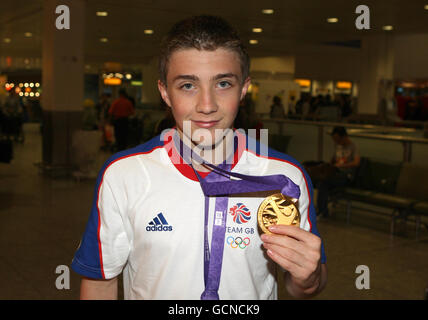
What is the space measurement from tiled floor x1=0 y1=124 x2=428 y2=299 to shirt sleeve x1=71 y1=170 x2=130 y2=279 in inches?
127

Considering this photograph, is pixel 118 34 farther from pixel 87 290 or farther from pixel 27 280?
pixel 87 290

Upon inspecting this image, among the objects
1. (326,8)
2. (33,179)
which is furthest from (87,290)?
(326,8)

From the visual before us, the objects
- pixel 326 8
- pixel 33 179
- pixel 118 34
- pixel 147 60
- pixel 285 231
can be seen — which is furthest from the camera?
pixel 147 60

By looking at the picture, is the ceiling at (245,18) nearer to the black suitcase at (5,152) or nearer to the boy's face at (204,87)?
the black suitcase at (5,152)

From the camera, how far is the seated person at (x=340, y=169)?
7973 millimetres

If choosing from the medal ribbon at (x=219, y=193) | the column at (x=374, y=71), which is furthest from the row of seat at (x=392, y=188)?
the column at (x=374, y=71)

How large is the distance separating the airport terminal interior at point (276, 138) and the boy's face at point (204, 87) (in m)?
0.39

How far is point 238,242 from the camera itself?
60.2 inches

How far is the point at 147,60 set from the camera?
1336 inches

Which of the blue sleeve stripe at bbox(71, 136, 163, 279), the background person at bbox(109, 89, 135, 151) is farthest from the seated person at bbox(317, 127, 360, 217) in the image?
the background person at bbox(109, 89, 135, 151)

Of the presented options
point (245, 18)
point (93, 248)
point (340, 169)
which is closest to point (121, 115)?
point (245, 18)

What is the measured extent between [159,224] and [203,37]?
1.79 ft

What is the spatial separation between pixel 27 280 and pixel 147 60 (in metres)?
30.0

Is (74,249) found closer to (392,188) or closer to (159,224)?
(392,188)
